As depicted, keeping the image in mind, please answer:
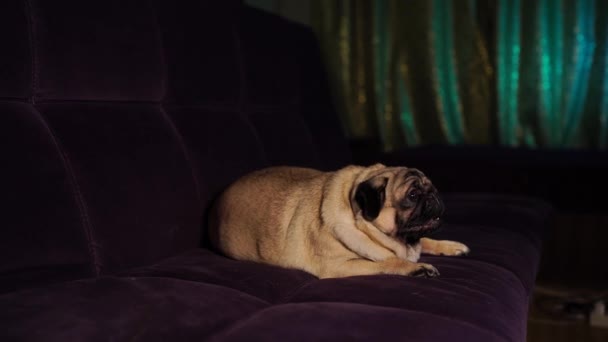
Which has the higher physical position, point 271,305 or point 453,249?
point 271,305

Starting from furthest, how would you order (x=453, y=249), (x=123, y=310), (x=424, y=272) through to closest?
(x=453, y=249)
(x=424, y=272)
(x=123, y=310)

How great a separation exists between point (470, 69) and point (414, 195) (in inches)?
123

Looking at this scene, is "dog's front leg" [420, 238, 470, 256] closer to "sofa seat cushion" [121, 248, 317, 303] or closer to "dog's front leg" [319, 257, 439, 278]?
"dog's front leg" [319, 257, 439, 278]

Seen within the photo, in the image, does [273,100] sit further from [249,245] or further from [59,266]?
[59,266]

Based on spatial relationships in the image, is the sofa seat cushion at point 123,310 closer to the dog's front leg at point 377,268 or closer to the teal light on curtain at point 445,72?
the dog's front leg at point 377,268

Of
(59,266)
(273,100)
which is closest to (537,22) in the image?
(273,100)

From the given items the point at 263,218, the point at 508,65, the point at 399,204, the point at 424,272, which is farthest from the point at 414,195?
the point at 508,65

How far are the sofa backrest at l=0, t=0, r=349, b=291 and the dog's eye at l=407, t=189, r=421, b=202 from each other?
0.73 m

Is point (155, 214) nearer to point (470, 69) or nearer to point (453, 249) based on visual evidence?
point (453, 249)

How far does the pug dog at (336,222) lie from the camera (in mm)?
1861

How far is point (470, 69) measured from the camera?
188 inches

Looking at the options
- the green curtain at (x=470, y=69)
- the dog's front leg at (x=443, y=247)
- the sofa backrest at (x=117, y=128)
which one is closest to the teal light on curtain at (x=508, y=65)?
the green curtain at (x=470, y=69)

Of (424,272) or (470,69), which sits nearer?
(424,272)

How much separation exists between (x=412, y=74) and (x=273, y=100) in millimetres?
2140
